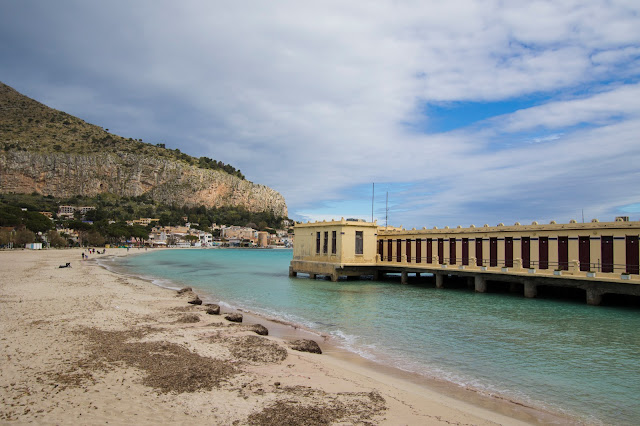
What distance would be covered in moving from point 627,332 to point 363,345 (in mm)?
12684

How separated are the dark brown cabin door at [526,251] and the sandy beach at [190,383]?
22463mm

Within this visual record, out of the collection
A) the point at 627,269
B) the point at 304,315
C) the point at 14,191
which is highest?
the point at 14,191

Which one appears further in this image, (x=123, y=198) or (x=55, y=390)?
(x=123, y=198)

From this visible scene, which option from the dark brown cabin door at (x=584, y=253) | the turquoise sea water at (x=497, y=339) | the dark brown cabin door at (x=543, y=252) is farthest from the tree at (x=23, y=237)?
the dark brown cabin door at (x=584, y=253)

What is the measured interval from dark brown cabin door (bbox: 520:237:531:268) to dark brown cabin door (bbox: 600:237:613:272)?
475 centimetres

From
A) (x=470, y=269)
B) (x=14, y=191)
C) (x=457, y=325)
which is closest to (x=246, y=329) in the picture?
(x=457, y=325)

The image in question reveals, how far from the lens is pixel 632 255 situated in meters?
25.3

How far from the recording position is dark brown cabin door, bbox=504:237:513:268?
31.8 meters

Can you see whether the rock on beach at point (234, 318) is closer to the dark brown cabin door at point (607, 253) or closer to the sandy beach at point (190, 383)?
the sandy beach at point (190, 383)

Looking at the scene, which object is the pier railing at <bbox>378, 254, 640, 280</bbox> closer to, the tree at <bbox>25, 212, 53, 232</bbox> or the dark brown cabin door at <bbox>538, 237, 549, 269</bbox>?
the dark brown cabin door at <bbox>538, 237, 549, 269</bbox>

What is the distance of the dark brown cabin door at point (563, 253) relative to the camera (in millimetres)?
28234

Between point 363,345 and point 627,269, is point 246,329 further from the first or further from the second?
point 627,269

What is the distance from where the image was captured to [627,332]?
18859mm

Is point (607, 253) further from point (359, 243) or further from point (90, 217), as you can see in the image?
point (90, 217)
